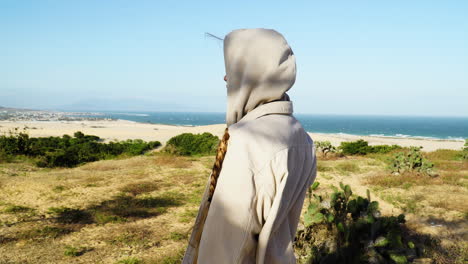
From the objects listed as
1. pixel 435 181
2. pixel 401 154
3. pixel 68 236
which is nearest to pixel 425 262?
pixel 68 236

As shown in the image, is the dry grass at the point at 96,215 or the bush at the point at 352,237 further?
the dry grass at the point at 96,215

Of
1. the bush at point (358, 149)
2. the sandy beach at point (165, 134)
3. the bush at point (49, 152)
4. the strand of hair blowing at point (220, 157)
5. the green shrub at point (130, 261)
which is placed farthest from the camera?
the sandy beach at point (165, 134)

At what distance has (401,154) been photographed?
424 inches

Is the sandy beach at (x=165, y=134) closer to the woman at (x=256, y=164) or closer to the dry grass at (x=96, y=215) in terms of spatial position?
the dry grass at (x=96, y=215)

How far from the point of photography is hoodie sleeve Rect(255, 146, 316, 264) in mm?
1125

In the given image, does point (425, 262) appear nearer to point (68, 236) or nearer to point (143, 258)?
point (143, 258)

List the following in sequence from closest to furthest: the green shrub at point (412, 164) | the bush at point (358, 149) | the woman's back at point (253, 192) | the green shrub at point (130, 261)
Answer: the woman's back at point (253, 192), the green shrub at point (130, 261), the green shrub at point (412, 164), the bush at point (358, 149)

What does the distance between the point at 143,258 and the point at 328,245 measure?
98.5 inches

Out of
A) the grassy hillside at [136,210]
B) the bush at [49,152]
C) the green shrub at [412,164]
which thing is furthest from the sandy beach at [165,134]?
the green shrub at [412,164]

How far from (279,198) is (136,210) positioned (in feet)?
20.4

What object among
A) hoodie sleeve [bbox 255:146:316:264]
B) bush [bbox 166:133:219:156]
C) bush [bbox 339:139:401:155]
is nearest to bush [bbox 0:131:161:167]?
bush [bbox 166:133:219:156]

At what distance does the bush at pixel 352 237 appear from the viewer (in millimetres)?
3762

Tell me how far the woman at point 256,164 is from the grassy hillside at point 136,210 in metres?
3.56

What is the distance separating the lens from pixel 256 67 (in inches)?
48.7
